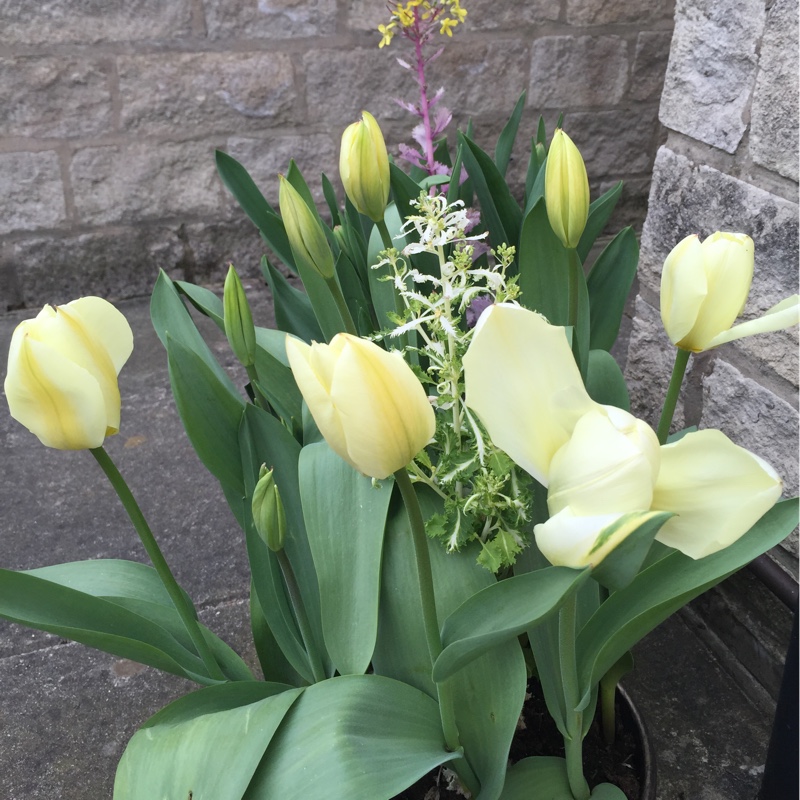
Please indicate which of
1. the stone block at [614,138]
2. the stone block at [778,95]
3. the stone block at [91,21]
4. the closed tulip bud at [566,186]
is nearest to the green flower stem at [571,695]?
the closed tulip bud at [566,186]

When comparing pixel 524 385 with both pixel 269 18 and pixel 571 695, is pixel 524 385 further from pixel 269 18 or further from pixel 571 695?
pixel 269 18

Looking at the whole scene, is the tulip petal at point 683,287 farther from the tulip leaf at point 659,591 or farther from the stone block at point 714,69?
the stone block at point 714,69

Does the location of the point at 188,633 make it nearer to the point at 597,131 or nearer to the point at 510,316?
the point at 510,316

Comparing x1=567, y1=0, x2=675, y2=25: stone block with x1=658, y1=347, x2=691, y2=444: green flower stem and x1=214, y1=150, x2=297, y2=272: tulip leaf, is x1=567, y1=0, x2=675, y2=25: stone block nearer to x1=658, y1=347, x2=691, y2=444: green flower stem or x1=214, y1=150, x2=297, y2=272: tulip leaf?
x1=214, y1=150, x2=297, y2=272: tulip leaf

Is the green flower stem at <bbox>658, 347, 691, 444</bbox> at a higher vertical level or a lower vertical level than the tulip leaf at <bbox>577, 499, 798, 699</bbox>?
higher

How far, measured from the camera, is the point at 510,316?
51 centimetres

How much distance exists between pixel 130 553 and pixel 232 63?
1656 millimetres

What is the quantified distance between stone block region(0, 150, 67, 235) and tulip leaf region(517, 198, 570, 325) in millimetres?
2088

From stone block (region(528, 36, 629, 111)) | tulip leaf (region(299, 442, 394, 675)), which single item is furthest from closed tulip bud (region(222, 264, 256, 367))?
stone block (region(528, 36, 629, 111))

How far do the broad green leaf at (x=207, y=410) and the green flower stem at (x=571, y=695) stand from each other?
39 cm

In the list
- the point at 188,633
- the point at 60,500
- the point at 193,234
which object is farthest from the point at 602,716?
the point at 193,234

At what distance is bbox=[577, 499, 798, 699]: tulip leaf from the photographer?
2.34 ft

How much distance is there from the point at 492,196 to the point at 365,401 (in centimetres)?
77

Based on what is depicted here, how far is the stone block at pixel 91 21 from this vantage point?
2.38 m
